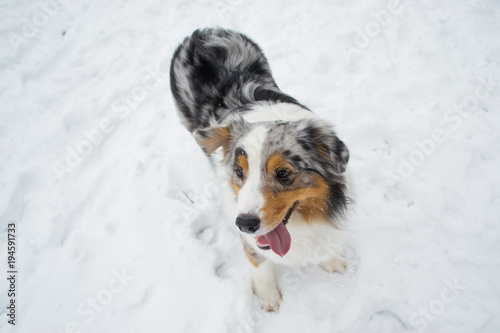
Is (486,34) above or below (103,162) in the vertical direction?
above

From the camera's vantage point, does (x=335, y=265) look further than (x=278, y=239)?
Yes

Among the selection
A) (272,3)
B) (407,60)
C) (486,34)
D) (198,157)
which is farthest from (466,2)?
(198,157)

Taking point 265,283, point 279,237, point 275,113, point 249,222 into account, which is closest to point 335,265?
point 265,283

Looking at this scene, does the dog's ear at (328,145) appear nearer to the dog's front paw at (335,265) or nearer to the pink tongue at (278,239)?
the pink tongue at (278,239)

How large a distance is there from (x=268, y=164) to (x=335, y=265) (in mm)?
1318

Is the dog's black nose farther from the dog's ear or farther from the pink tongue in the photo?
the dog's ear

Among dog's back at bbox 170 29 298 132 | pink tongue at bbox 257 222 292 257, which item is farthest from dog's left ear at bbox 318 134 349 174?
dog's back at bbox 170 29 298 132

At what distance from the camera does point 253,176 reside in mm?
1890

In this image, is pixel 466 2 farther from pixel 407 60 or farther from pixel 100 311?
pixel 100 311

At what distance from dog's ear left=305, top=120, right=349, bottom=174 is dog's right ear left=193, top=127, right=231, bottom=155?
0.65 metres

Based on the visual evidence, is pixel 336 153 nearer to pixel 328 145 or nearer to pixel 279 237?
pixel 328 145

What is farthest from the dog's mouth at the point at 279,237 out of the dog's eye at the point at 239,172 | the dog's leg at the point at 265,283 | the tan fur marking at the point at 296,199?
the dog's leg at the point at 265,283

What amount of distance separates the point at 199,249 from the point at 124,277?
805 millimetres

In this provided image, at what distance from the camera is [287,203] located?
1.87m
